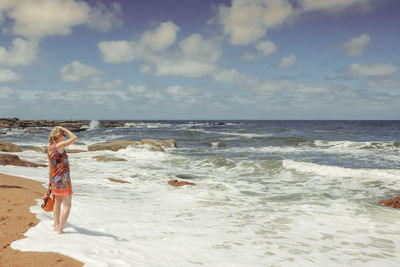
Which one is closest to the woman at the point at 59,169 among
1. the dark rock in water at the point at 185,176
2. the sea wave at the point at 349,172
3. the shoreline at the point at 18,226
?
the shoreline at the point at 18,226

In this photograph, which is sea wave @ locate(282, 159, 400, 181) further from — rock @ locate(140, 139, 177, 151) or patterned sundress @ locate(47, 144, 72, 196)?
patterned sundress @ locate(47, 144, 72, 196)

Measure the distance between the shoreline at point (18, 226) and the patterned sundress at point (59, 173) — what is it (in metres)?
0.85

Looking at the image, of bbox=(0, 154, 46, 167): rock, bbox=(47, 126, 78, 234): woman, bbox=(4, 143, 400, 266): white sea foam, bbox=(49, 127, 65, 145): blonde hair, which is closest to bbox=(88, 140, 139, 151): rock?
bbox=(0, 154, 46, 167): rock

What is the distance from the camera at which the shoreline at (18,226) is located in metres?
3.64

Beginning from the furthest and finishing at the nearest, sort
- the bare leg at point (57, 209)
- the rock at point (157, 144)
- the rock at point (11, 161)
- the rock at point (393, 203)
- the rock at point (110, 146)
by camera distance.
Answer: the rock at point (157, 144) → the rock at point (110, 146) → the rock at point (11, 161) → the rock at point (393, 203) → the bare leg at point (57, 209)

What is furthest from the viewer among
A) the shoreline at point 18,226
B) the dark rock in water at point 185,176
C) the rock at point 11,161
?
the dark rock in water at point 185,176

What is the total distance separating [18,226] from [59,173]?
47.3 inches

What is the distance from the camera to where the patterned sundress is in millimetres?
4383

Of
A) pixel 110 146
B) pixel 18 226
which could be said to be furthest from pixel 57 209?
pixel 110 146

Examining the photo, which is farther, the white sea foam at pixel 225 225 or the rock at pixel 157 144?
the rock at pixel 157 144

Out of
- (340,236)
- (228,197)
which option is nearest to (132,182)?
(228,197)

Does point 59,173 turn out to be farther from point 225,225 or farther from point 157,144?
point 157,144

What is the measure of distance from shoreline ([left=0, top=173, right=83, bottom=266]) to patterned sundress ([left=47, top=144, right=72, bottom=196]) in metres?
0.85

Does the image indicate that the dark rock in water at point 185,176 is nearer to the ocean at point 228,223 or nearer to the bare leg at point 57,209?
the ocean at point 228,223
